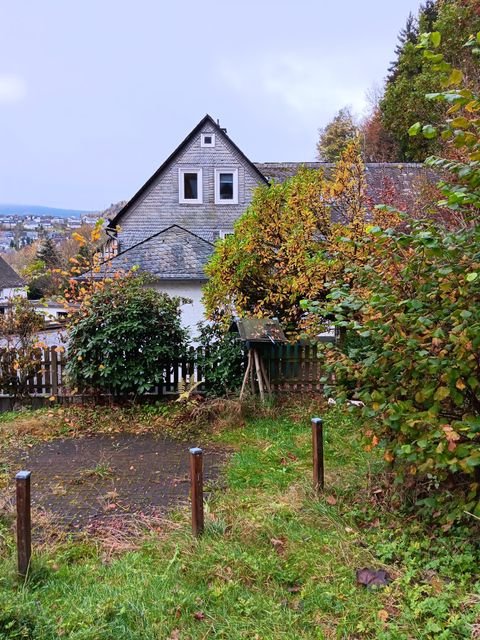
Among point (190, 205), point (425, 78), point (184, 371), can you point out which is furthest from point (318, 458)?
point (190, 205)

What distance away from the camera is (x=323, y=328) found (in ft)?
15.0

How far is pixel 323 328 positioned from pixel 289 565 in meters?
2.11

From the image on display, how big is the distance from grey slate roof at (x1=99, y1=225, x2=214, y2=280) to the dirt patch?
325 inches

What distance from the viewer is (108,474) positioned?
17.4ft

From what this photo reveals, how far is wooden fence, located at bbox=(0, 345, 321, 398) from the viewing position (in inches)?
317

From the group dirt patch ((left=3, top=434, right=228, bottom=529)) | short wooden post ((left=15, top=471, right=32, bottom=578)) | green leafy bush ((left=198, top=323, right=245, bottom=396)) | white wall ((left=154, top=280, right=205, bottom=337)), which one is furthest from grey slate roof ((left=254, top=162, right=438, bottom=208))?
short wooden post ((left=15, top=471, right=32, bottom=578))

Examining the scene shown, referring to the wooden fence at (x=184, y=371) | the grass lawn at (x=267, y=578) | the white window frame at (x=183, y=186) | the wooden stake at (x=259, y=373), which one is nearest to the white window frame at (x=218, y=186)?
the white window frame at (x=183, y=186)

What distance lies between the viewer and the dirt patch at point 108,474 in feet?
14.6

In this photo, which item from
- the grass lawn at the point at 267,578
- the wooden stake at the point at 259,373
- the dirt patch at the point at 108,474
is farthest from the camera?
the wooden stake at the point at 259,373

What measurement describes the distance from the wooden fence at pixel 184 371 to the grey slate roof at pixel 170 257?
6.24 m

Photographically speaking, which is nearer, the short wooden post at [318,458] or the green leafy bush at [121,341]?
the short wooden post at [318,458]

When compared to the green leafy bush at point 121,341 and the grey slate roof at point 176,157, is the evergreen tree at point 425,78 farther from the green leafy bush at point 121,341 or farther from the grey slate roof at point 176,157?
the green leafy bush at point 121,341

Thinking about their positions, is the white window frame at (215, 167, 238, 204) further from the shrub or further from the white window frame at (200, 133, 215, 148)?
the shrub

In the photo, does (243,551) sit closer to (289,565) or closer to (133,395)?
(289,565)
